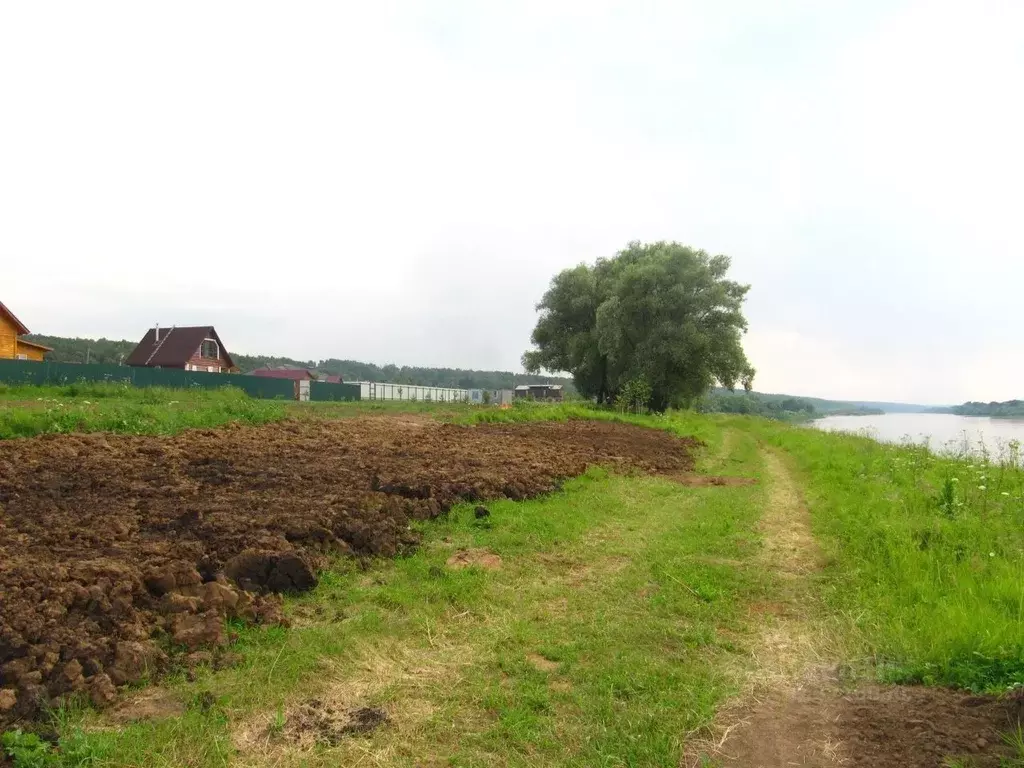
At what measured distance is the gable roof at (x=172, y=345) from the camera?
50.4 metres

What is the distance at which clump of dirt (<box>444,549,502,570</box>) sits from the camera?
6.39m

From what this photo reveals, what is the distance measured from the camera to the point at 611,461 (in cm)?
1431

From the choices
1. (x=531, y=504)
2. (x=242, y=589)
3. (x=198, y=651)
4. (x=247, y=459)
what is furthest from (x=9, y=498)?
(x=531, y=504)

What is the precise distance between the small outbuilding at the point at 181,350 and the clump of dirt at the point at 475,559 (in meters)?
49.1

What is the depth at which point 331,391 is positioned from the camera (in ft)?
160

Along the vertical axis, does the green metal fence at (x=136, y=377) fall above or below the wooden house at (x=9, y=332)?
below

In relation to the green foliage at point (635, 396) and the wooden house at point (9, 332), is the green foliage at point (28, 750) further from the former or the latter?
the wooden house at point (9, 332)

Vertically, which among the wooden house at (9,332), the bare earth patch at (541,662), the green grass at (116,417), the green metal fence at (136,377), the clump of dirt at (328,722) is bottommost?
the clump of dirt at (328,722)

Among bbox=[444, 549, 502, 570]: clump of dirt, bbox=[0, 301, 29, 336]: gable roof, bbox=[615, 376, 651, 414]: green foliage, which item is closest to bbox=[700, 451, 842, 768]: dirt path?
bbox=[444, 549, 502, 570]: clump of dirt

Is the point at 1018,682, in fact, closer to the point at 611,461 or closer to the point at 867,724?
the point at 867,724

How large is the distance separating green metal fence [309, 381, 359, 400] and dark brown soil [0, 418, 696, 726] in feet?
111

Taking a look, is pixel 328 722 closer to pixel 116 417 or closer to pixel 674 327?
pixel 116 417

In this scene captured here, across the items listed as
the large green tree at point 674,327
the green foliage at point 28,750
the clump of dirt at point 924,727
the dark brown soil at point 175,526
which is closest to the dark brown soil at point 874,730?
the clump of dirt at point 924,727

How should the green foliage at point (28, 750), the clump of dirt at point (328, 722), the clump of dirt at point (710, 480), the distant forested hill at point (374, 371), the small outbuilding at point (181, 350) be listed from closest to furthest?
the green foliage at point (28, 750), the clump of dirt at point (328, 722), the clump of dirt at point (710, 480), the small outbuilding at point (181, 350), the distant forested hill at point (374, 371)
